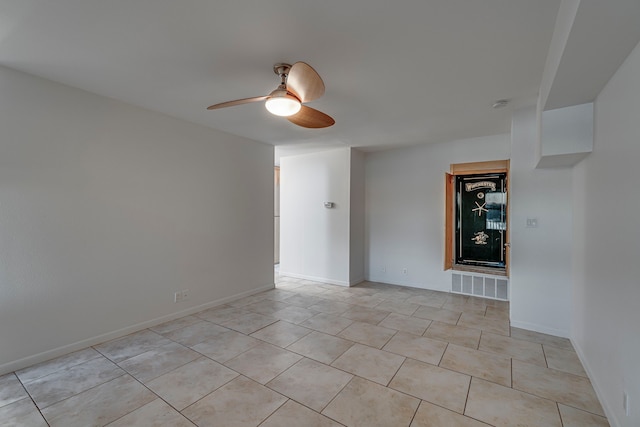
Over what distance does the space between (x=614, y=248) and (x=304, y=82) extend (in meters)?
2.41

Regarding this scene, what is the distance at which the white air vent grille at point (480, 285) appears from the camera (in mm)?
4609

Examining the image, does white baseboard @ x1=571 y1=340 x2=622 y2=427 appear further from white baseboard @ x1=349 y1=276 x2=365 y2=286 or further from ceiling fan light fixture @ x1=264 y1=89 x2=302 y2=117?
white baseboard @ x1=349 y1=276 x2=365 y2=286

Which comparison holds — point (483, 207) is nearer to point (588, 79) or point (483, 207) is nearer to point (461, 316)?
point (461, 316)

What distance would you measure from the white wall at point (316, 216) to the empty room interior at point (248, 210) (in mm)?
1055

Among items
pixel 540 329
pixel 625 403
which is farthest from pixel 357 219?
pixel 625 403

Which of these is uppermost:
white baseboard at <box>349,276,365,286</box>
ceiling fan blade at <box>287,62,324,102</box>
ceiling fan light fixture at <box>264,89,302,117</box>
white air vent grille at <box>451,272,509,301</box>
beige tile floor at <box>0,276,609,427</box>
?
ceiling fan blade at <box>287,62,324,102</box>

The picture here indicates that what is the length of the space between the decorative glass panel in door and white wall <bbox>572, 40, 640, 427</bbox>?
2057 millimetres

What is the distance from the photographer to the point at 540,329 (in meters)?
3.38

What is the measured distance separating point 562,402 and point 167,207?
4.35m

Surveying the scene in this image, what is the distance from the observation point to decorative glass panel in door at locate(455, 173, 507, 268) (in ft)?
15.5

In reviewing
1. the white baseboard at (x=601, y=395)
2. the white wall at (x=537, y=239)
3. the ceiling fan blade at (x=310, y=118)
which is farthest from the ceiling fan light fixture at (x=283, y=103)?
the white baseboard at (x=601, y=395)

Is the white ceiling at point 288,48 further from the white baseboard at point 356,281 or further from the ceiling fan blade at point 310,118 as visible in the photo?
the white baseboard at point 356,281

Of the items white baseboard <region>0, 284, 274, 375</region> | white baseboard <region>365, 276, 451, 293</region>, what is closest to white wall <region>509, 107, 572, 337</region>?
white baseboard <region>365, 276, 451, 293</region>

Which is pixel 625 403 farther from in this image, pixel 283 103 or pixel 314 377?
pixel 283 103
